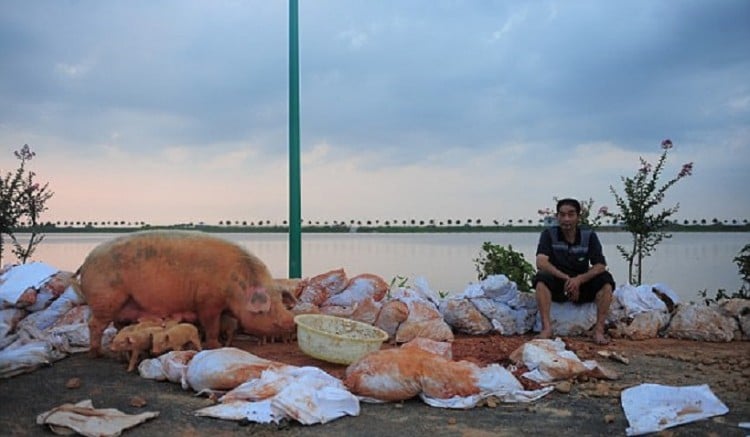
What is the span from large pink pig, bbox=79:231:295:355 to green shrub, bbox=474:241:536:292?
14.0 feet

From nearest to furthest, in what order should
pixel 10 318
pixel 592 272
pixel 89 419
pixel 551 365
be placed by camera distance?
pixel 89 419, pixel 551 365, pixel 592 272, pixel 10 318

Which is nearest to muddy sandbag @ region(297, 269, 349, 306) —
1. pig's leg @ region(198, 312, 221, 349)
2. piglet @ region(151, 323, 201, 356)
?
pig's leg @ region(198, 312, 221, 349)

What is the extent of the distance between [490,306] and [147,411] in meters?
3.92

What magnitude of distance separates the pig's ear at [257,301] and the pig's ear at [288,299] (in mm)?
413

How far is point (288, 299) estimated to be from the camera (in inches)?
260

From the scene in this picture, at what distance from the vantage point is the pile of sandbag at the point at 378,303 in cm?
638

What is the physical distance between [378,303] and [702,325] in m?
3.34

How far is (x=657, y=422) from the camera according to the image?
12.4 feet

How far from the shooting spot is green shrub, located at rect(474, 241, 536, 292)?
9273mm

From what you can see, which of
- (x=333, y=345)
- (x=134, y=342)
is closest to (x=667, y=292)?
(x=333, y=345)

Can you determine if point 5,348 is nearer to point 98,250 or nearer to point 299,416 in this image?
point 98,250

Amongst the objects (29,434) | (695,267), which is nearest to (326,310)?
(29,434)

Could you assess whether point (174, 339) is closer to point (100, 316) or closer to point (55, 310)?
point (100, 316)

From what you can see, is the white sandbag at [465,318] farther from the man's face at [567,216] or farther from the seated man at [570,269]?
the man's face at [567,216]
